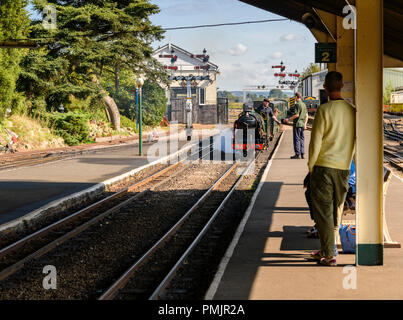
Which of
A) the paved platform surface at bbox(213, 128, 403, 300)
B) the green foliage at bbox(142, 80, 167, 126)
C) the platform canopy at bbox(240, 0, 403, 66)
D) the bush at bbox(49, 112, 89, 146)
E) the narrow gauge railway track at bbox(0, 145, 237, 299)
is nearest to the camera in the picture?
the paved platform surface at bbox(213, 128, 403, 300)

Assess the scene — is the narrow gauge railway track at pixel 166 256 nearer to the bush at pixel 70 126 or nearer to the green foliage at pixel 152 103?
A: the bush at pixel 70 126

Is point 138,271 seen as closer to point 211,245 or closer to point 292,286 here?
point 211,245

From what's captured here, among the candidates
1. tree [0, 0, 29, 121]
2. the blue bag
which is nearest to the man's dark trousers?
the blue bag

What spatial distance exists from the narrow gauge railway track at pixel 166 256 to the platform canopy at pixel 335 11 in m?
4.12

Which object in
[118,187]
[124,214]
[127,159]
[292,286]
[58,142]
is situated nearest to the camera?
[292,286]

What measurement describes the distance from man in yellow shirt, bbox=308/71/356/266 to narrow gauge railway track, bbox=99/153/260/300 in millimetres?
1944

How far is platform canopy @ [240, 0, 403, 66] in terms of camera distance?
341 inches

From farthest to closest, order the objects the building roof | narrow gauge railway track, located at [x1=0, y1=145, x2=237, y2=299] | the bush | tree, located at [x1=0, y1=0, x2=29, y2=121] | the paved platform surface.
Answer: the building roof, the bush, tree, located at [x1=0, y1=0, x2=29, y2=121], narrow gauge railway track, located at [x1=0, y1=145, x2=237, y2=299], the paved platform surface

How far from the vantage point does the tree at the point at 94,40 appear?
34000mm

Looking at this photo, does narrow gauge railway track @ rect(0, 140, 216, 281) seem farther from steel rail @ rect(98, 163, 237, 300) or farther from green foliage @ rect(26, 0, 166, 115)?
green foliage @ rect(26, 0, 166, 115)

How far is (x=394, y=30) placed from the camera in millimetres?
10820

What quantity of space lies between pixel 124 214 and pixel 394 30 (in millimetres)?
6322

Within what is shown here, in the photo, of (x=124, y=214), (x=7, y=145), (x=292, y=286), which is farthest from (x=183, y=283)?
(x=7, y=145)

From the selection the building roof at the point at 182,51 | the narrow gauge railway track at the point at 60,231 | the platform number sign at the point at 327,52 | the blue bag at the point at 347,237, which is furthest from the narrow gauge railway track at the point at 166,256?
the building roof at the point at 182,51
